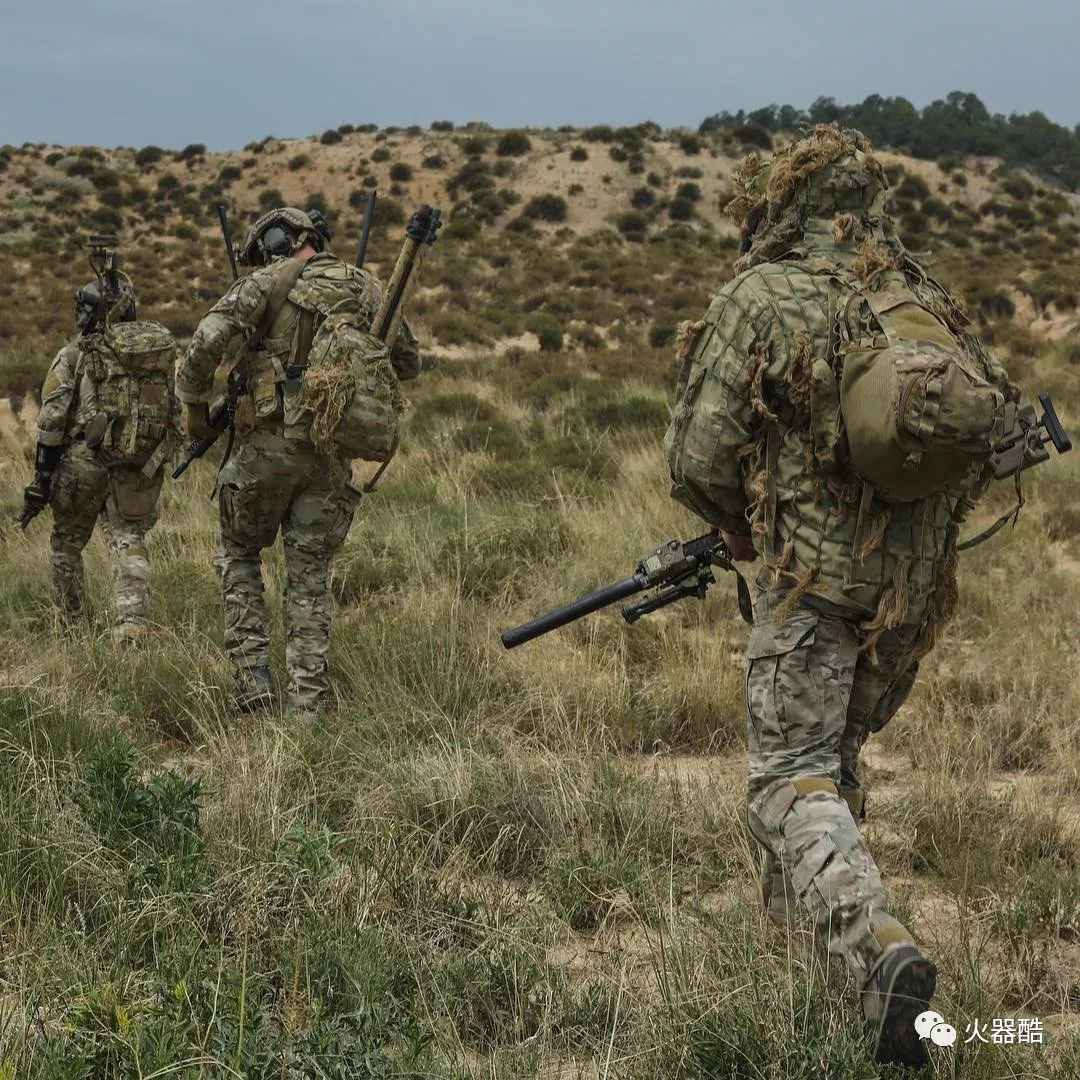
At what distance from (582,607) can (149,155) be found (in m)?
39.8

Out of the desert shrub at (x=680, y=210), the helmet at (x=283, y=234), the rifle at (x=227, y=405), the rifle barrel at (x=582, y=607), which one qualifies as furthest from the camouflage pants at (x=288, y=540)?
the desert shrub at (x=680, y=210)

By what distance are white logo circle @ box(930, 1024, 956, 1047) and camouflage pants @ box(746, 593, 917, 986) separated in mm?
186

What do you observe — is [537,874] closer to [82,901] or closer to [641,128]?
[82,901]

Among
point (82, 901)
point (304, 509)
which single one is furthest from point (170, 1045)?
point (304, 509)

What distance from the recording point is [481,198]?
3378cm

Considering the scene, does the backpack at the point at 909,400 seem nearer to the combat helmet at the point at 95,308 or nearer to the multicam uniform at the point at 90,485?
the multicam uniform at the point at 90,485

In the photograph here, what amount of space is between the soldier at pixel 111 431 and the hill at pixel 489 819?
14.9 inches

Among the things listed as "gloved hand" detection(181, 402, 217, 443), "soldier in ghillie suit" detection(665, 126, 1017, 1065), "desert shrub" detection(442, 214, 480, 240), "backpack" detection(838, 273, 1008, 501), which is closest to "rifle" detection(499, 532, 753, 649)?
"soldier in ghillie suit" detection(665, 126, 1017, 1065)

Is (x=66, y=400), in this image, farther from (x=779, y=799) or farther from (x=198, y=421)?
(x=779, y=799)

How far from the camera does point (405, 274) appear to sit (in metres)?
4.67

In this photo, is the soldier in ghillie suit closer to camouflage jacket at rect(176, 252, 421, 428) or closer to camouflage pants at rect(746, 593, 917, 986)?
camouflage pants at rect(746, 593, 917, 986)

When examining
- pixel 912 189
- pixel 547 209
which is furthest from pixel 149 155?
pixel 912 189

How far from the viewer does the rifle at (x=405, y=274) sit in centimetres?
461

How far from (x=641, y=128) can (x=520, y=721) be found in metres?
39.2
